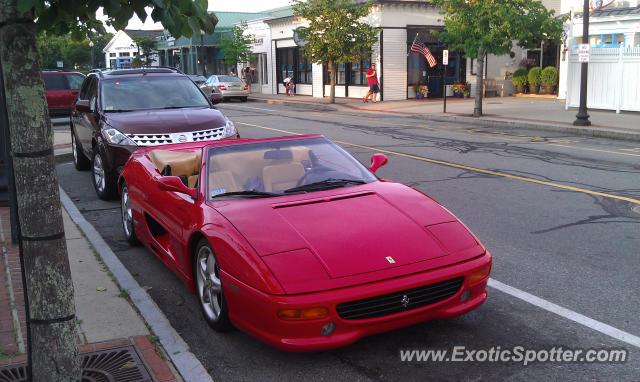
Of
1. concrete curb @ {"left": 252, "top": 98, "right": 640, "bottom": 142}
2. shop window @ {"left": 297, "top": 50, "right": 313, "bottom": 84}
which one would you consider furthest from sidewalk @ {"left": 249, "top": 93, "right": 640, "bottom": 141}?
shop window @ {"left": 297, "top": 50, "right": 313, "bottom": 84}

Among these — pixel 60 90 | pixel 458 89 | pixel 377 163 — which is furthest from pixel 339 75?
pixel 377 163

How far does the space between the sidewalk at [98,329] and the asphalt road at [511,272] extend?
0.32 m

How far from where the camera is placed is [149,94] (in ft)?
34.0

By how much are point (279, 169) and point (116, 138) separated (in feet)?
14.7

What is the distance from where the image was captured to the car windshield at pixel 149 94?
10.1m

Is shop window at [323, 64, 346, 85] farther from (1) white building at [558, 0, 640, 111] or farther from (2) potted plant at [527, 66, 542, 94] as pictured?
(1) white building at [558, 0, 640, 111]

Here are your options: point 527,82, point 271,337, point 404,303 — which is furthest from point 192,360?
point 527,82

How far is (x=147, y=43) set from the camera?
64.8 m

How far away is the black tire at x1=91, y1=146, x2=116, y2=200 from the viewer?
9.30 m

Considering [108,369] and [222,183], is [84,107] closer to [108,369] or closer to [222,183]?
[222,183]

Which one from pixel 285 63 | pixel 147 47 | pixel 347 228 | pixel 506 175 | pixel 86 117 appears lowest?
pixel 506 175

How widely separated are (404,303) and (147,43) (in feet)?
214

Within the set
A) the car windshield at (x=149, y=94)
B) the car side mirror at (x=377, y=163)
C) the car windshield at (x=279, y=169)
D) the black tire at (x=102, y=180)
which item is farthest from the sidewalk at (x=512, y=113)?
the car windshield at (x=279, y=169)

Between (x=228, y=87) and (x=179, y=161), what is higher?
(x=228, y=87)
